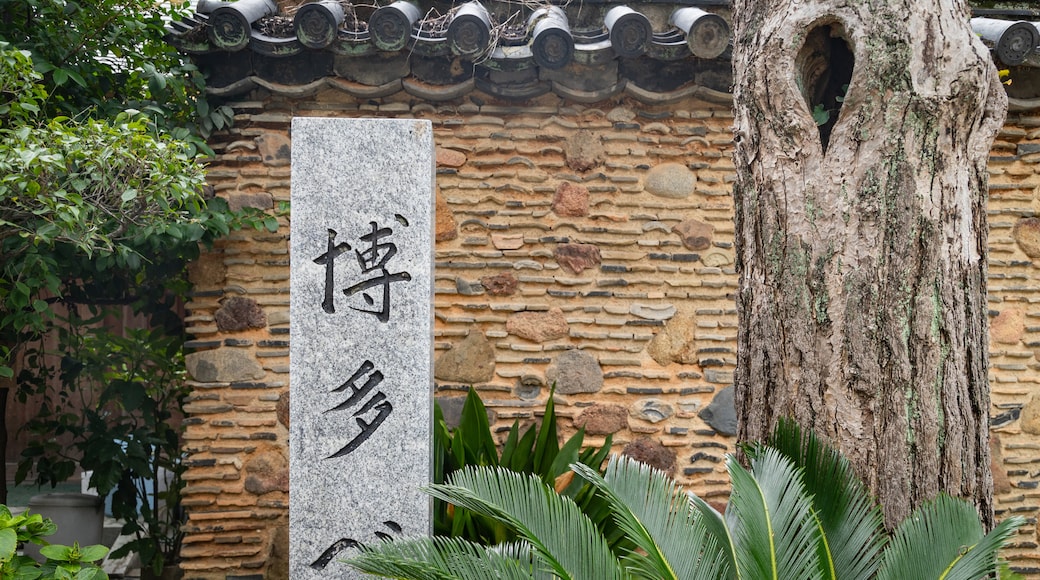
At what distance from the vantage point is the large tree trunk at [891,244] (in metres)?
1.93

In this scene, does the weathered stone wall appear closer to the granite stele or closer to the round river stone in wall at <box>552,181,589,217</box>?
the round river stone in wall at <box>552,181,589,217</box>

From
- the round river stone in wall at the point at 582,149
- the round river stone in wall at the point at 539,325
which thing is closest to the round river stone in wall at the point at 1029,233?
the round river stone in wall at the point at 582,149

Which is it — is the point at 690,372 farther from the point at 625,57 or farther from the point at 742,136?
the point at 742,136

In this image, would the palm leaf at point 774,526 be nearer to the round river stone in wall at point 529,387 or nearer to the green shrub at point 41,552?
the round river stone in wall at point 529,387

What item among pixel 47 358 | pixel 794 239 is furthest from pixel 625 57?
pixel 47 358

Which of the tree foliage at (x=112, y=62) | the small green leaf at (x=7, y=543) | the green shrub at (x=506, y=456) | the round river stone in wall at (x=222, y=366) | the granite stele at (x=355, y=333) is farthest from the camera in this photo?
the round river stone in wall at (x=222, y=366)

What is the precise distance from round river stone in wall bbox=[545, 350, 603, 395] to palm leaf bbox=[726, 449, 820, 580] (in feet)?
6.11

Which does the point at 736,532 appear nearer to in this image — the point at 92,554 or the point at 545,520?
the point at 545,520

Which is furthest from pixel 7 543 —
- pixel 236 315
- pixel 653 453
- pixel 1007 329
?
pixel 1007 329

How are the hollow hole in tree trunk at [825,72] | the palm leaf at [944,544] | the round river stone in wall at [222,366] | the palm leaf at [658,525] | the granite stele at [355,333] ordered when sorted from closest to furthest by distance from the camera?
the palm leaf at [944,544], the palm leaf at [658,525], the hollow hole in tree trunk at [825,72], the granite stele at [355,333], the round river stone in wall at [222,366]

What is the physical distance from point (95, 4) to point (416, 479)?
2.49m

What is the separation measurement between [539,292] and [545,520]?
75.8 inches

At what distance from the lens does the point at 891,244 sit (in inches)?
76.4

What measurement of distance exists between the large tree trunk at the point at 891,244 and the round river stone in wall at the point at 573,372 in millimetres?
1694
